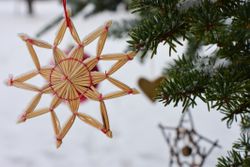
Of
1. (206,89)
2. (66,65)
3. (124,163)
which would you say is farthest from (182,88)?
(124,163)

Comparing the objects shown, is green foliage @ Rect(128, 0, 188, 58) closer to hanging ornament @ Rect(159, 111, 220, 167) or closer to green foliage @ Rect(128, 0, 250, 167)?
green foliage @ Rect(128, 0, 250, 167)

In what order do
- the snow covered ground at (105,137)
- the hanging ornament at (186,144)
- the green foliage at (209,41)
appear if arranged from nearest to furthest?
the green foliage at (209,41)
the hanging ornament at (186,144)
the snow covered ground at (105,137)

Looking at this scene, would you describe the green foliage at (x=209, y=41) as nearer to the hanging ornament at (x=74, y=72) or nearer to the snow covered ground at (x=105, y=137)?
the hanging ornament at (x=74, y=72)

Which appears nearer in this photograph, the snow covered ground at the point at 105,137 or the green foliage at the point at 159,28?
the green foliage at the point at 159,28


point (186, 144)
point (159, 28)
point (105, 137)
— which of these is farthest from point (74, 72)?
point (105, 137)

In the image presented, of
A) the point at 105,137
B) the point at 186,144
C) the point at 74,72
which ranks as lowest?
the point at 105,137

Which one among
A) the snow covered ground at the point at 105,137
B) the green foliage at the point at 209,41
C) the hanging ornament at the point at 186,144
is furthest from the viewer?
the snow covered ground at the point at 105,137

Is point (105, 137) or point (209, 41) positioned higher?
point (209, 41)

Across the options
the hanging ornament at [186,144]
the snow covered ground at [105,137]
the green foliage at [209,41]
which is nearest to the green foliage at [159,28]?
the green foliage at [209,41]

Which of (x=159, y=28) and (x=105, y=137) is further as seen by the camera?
(x=105, y=137)

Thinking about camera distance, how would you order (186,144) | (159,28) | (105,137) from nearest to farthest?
(159,28), (186,144), (105,137)

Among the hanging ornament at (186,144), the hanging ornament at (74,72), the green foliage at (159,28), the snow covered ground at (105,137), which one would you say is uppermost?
the green foliage at (159,28)

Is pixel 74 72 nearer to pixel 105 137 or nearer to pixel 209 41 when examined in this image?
pixel 209 41
